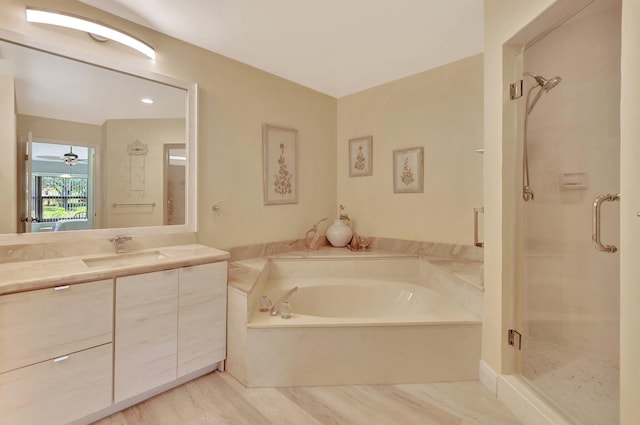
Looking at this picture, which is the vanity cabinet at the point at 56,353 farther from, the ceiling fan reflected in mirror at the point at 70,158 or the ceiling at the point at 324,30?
the ceiling at the point at 324,30

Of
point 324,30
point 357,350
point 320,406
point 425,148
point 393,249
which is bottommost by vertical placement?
point 320,406

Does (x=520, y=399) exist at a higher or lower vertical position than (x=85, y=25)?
lower

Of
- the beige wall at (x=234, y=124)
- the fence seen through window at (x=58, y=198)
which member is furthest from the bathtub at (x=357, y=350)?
the fence seen through window at (x=58, y=198)

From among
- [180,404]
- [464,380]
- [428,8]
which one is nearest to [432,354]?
[464,380]

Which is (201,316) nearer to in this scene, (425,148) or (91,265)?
(91,265)

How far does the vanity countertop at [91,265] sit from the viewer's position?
1310 millimetres

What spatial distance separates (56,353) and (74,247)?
0.67 m

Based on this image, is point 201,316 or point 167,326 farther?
point 201,316

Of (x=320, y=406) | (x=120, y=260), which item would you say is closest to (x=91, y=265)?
(x=120, y=260)

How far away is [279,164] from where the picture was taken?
9.64 ft

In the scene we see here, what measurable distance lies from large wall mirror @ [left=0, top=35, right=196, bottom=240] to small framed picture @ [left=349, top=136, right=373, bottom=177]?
5.47 feet

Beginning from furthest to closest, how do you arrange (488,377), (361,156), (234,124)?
(361,156) < (234,124) < (488,377)

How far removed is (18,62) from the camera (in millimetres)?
1634

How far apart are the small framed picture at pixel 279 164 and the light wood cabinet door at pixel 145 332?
52.0 inches
